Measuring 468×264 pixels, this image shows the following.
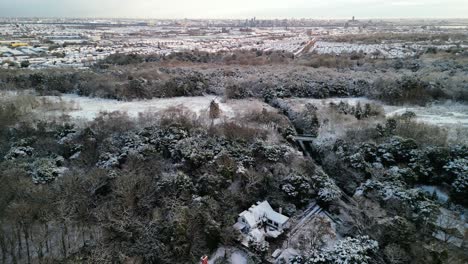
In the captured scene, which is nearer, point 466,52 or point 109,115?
point 109,115

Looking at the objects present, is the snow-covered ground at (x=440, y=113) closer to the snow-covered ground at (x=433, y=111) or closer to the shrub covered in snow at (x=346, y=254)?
the snow-covered ground at (x=433, y=111)

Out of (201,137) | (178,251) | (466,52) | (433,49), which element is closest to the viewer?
(178,251)

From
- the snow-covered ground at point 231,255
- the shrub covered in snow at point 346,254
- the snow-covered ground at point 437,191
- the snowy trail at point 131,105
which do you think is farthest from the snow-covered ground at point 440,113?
the snow-covered ground at point 231,255

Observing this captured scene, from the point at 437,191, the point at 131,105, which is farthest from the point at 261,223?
the point at 131,105

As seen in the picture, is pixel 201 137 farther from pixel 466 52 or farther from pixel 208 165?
pixel 466 52

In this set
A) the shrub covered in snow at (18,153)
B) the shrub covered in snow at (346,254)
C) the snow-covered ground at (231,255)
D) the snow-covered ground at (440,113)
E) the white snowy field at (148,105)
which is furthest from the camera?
the white snowy field at (148,105)

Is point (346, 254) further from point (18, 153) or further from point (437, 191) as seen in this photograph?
point (18, 153)

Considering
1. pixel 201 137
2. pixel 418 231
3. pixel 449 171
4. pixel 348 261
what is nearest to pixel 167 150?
pixel 201 137

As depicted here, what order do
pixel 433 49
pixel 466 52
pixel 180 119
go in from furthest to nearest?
pixel 433 49, pixel 466 52, pixel 180 119
